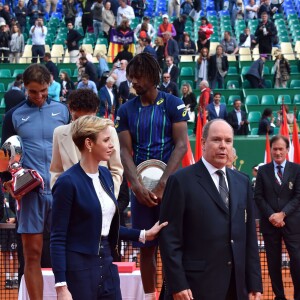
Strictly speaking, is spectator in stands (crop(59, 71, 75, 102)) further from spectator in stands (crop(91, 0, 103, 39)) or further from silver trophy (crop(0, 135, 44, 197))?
silver trophy (crop(0, 135, 44, 197))

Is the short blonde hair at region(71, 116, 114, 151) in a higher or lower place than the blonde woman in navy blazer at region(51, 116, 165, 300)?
higher

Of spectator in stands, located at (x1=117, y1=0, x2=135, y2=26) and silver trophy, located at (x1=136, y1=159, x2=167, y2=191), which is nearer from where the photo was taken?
silver trophy, located at (x1=136, y1=159, x2=167, y2=191)

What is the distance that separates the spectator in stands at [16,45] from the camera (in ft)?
89.0

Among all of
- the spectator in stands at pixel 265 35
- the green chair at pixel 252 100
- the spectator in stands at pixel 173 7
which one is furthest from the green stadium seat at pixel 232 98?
the spectator in stands at pixel 173 7

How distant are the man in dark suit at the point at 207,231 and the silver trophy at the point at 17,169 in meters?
1.36

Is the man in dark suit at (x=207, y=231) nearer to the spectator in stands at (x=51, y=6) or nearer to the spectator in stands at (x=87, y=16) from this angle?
the spectator in stands at (x=87, y=16)

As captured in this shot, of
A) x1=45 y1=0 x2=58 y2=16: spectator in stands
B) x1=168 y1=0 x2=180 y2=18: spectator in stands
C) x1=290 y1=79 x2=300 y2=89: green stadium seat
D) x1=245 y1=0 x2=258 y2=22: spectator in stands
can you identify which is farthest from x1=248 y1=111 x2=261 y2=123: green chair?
x1=45 y1=0 x2=58 y2=16: spectator in stands

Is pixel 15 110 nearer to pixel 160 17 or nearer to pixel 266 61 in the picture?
pixel 266 61

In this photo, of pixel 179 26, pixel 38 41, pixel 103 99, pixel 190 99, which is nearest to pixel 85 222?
pixel 190 99

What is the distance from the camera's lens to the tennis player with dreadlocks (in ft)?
22.2

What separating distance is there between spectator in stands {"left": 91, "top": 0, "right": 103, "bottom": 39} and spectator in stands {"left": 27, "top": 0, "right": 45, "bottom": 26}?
2.80 meters

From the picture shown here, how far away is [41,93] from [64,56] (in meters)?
20.6

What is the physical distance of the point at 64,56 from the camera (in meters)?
27.5

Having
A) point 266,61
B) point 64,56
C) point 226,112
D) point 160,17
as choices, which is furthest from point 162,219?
point 160,17
